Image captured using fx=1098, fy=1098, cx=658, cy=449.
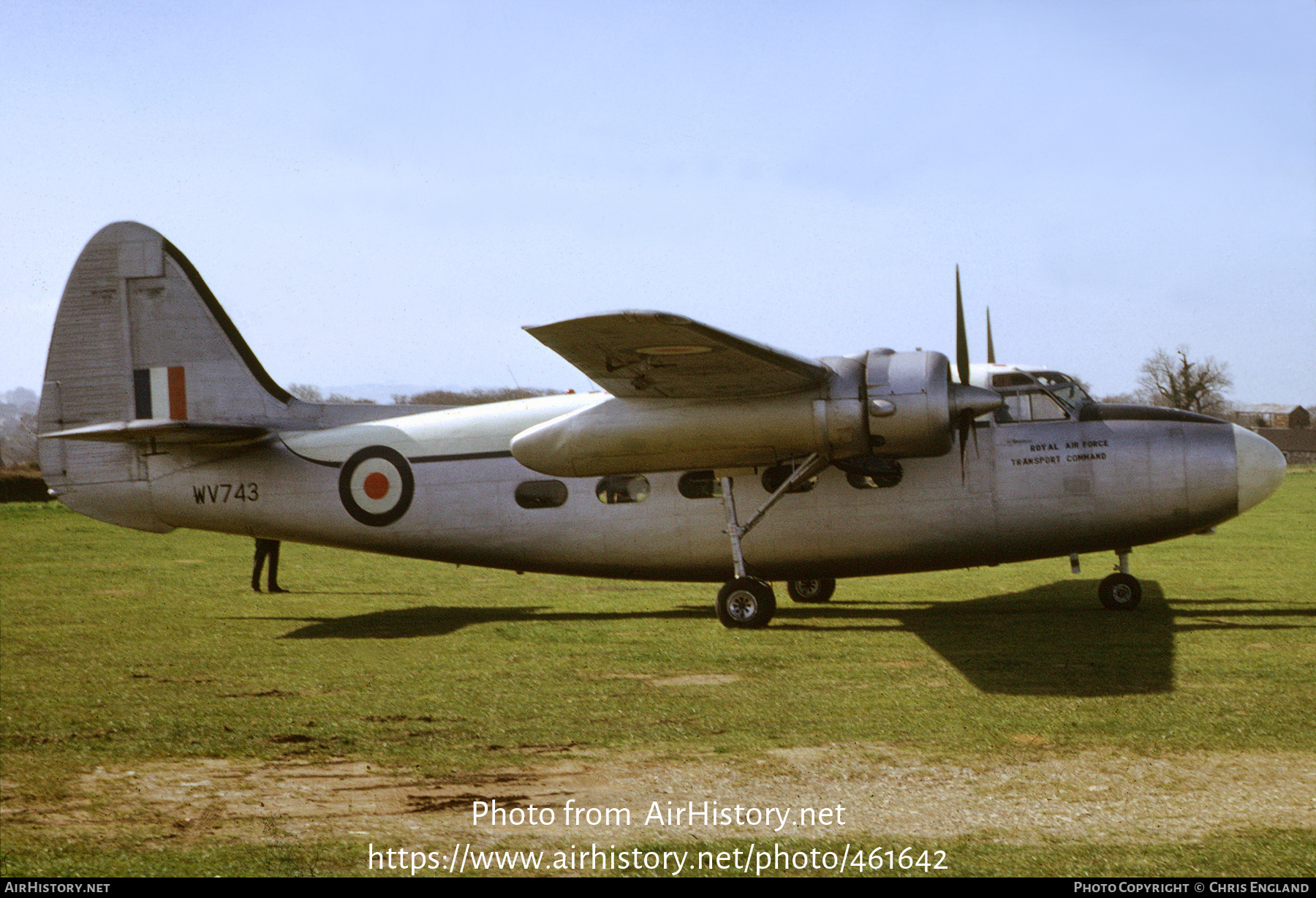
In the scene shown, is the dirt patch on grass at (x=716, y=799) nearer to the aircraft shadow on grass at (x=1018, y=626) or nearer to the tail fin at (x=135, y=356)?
the aircraft shadow on grass at (x=1018, y=626)

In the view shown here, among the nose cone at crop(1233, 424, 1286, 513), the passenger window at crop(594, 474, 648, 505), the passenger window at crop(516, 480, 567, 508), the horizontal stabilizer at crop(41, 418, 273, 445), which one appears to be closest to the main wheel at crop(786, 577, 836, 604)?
the passenger window at crop(594, 474, 648, 505)

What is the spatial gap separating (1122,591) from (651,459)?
6.89 meters

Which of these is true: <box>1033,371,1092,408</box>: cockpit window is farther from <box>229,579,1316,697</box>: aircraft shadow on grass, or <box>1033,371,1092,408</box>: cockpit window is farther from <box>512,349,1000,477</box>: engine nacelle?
<box>229,579,1316,697</box>: aircraft shadow on grass

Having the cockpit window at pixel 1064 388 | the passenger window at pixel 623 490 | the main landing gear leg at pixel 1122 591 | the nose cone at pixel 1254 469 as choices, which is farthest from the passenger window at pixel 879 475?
the nose cone at pixel 1254 469

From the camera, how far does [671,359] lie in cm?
1220

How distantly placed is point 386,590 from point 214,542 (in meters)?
13.8

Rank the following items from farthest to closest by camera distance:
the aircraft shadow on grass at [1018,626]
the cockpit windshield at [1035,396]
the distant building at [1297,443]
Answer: the distant building at [1297,443], the cockpit windshield at [1035,396], the aircraft shadow on grass at [1018,626]

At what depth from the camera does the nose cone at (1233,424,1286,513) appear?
46.1 ft

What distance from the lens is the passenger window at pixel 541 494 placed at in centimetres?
1543

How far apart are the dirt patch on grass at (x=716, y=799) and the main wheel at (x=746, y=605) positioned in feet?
19.6

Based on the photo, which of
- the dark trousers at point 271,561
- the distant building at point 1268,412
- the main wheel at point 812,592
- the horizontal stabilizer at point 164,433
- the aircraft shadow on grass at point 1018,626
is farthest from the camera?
the distant building at point 1268,412

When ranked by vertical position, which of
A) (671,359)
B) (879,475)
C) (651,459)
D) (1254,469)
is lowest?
(1254,469)

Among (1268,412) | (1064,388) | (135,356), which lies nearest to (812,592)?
(1064,388)

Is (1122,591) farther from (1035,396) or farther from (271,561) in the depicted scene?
(271,561)
